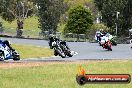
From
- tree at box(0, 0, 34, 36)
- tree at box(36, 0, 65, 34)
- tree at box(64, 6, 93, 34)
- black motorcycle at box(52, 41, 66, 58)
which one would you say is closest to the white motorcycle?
black motorcycle at box(52, 41, 66, 58)

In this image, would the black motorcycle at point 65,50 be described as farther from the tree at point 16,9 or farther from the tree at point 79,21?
the tree at point 16,9

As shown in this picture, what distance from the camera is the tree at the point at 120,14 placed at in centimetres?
6319

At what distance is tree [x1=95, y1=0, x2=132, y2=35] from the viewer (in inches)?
2488

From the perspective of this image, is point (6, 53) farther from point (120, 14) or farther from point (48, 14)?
point (48, 14)

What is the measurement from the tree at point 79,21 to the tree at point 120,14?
10.7 ft

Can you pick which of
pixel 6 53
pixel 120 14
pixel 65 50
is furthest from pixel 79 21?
pixel 6 53

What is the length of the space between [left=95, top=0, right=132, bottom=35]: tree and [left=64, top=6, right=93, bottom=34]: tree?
3254 mm

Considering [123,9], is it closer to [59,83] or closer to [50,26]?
[50,26]

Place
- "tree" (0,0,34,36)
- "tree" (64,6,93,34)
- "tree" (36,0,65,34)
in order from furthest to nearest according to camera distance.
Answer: "tree" (0,0,34,36)
"tree" (36,0,65,34)
"tree" (64,6,93,34)

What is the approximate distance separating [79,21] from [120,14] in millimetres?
6959

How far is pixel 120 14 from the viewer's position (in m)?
63.1

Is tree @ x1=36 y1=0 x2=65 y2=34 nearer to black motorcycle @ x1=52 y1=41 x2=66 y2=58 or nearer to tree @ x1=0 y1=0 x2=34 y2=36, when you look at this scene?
tree @ x1=0 y1=0 x2=34 y2=36

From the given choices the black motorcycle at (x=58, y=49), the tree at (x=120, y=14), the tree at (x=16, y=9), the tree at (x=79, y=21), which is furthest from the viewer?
the tree at (x=16, y=9)

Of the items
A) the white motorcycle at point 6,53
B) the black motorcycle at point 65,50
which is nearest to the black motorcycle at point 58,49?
the black motorcycle at point 65,50
